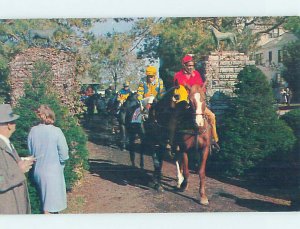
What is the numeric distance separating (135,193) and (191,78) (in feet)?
6.03

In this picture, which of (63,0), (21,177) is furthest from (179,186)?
(63,0)

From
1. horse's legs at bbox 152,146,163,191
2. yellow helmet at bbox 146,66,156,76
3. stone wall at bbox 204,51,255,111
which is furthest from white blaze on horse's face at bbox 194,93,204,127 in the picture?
horse's legs at bbox 152,146,163,191

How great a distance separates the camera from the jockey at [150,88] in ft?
23.8

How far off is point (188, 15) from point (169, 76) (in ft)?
2.96

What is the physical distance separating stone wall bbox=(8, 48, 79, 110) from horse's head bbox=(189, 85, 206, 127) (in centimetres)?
171

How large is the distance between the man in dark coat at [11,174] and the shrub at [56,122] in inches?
6.9

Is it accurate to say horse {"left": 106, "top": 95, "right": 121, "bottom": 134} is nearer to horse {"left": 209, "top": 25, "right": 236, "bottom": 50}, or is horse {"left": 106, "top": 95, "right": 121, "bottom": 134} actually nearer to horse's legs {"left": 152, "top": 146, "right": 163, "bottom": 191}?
horse's legs {"left": 152, "top": 146, "right": 163, "bottom": 191}

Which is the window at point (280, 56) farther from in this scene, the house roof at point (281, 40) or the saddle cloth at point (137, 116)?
the saddle cloth at point (137, 116)

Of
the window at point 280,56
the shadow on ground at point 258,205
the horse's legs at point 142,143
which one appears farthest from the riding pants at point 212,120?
the window at point 280,56

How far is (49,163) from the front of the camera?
22.9 feet

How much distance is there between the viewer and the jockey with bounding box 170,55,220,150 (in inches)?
280

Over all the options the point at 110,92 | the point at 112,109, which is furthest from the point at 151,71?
the point at 112,109

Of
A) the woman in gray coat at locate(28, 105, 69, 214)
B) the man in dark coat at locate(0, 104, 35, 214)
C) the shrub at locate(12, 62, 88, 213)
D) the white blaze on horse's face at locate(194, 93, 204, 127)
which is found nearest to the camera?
the man in dark coat at locate(0, 104, 35, 214)

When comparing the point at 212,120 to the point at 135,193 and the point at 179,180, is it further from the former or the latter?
the point at 135,193
